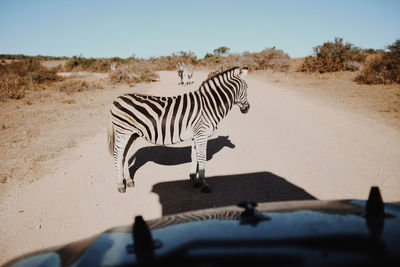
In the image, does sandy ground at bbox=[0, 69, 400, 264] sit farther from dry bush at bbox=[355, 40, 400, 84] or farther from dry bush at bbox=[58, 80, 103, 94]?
dry bush at bbox=[58, 80, 103, 94]

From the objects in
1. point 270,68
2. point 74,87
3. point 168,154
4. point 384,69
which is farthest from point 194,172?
point 270,68

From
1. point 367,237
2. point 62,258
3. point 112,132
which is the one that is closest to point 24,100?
point 112,132

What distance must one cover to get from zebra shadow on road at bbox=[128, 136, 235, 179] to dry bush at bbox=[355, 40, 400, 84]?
14171mm

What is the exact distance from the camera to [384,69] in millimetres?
16141

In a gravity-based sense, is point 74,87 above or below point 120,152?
above

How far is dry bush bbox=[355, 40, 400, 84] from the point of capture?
15.3 metres

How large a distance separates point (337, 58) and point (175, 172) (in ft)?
84.2

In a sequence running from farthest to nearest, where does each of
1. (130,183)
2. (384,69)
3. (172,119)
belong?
(384,69), (130,183), (172,119)

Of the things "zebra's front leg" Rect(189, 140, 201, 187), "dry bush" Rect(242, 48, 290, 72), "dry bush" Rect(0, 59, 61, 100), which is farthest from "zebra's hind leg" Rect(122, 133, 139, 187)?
"dry bush" Rect(242, 48, 290, 72)

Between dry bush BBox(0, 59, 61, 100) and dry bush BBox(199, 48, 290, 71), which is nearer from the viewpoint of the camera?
dry bush BBox(0, 59, 61, 100)

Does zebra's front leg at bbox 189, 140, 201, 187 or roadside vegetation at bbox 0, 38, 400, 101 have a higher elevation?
roadside vegetation at bbox 0, 38, 400, 101

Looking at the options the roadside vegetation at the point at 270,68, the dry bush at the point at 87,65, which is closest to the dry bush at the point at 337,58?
the roadside vegetation at the point at 270,68

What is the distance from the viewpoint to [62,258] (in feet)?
4.62

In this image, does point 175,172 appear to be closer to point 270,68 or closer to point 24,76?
point 24,76
